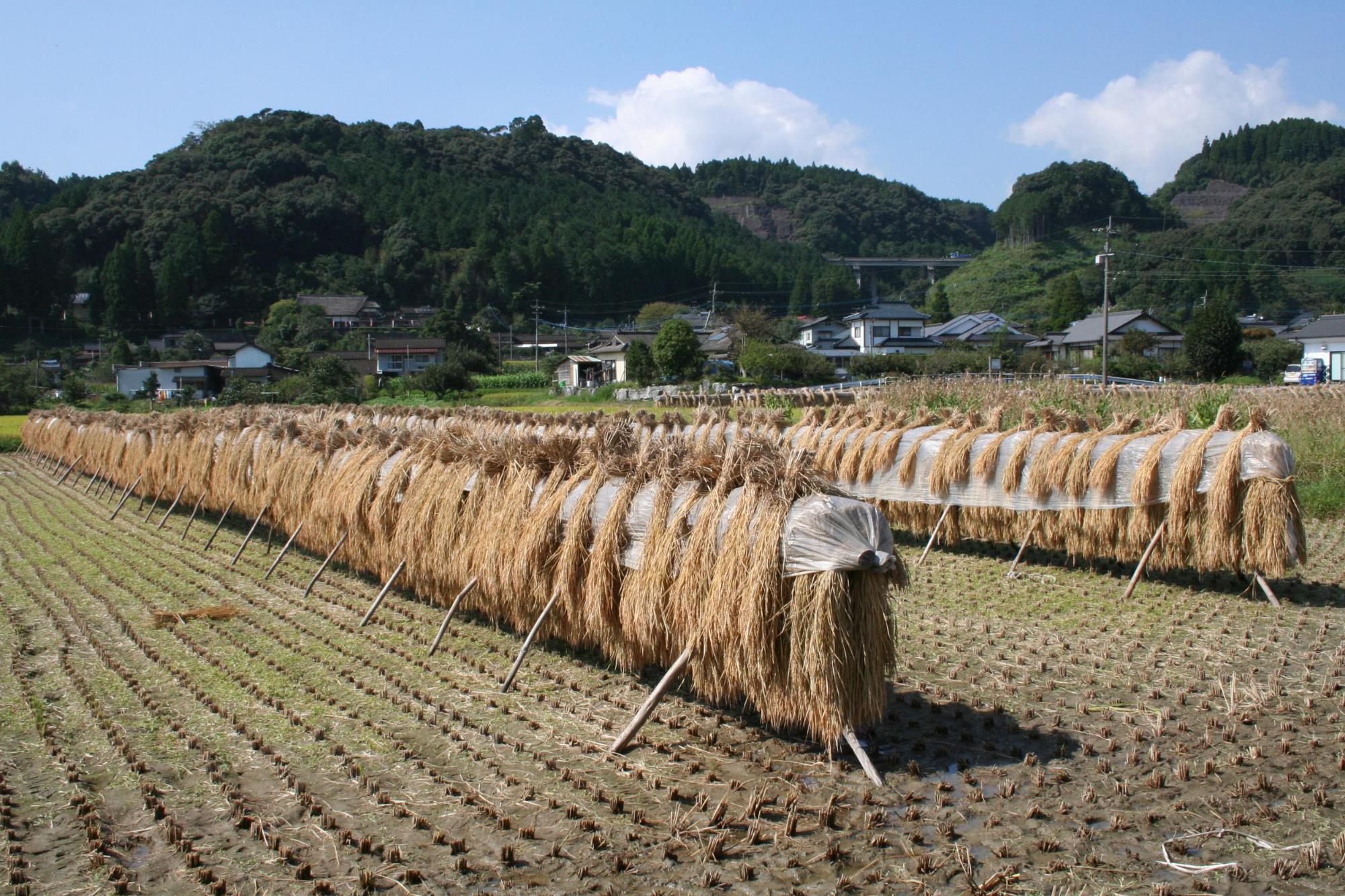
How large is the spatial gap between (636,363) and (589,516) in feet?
145

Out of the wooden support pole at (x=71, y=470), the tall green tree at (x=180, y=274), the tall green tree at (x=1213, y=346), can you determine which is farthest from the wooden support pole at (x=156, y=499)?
the tall green tree at (x=180, y=274)

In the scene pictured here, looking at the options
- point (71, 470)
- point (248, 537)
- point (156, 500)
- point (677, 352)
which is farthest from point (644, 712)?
point (677, 352)

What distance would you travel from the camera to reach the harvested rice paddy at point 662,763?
4.47m

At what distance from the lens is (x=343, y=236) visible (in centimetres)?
10606

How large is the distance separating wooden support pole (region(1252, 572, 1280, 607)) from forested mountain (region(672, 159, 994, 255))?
153 meters

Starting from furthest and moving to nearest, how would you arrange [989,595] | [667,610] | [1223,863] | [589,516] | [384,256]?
[384,256] → [989,595] → [589,516] → [667,610] → [1223,863]

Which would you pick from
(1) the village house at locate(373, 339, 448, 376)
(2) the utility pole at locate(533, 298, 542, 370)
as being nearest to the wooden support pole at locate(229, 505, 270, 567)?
(1) the village house at locate(373, 339, 448, 376)

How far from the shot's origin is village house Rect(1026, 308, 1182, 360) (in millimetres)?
55125

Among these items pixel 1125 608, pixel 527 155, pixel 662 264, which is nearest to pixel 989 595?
pixel 1125 608

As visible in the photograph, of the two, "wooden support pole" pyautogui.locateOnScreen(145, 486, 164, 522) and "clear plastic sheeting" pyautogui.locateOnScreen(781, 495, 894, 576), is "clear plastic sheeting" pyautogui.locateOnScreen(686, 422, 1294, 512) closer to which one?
"clear plastic sheeting" pyautogui.locateOnScreen(781, 495, 894, 576)

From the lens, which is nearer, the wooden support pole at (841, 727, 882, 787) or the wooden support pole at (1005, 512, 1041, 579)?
the wooden support pole at (841, 727, 882, 787)

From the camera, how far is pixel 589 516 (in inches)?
285

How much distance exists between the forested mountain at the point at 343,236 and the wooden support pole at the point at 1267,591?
9148 cm

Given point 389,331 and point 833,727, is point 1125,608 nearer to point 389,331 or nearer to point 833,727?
point 833,727
